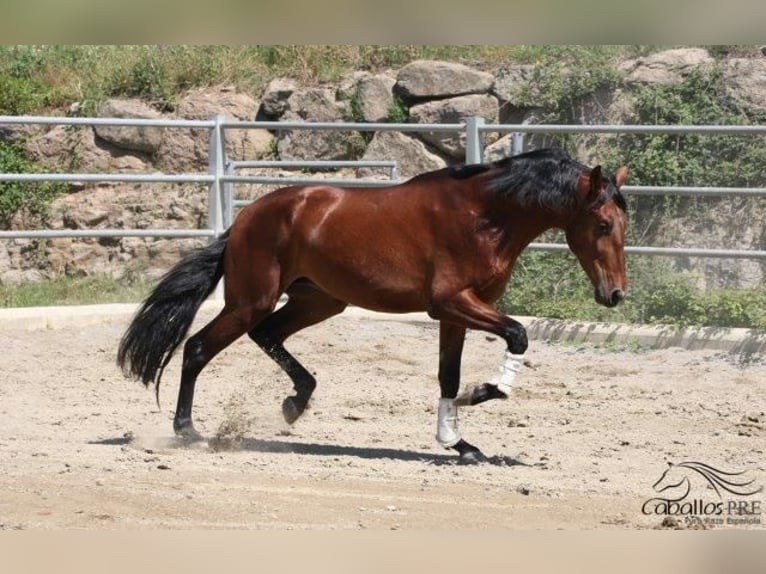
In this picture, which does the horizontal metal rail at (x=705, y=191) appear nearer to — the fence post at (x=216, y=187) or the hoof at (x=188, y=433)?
the fence post at (x=216, y=187)

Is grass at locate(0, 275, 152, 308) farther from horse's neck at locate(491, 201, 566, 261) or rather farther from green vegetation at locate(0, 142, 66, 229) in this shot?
horse's neck at locate(491, 201, 566, 261)

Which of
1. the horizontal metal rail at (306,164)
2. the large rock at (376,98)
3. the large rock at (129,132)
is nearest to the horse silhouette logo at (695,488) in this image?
the horizontal metal rail at (306,164)

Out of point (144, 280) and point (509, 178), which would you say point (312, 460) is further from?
point (144, 280)

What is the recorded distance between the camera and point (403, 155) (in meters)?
14.0

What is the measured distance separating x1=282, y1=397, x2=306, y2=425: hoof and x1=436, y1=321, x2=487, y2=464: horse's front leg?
917 mm

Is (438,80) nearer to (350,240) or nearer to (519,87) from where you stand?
(519,87)

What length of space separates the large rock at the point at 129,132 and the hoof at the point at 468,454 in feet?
31.0

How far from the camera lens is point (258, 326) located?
21.3 ft

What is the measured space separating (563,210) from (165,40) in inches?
188

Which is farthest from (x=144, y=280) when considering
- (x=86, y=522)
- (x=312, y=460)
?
(x=86, y=522)

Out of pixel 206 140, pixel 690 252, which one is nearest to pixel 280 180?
pixel 690 252

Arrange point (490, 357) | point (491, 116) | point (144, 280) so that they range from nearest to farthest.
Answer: point (490, 357), point (144, 280), point (491, 116)

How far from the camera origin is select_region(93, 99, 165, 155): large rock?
14.5 metres

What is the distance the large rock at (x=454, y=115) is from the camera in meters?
14.0
